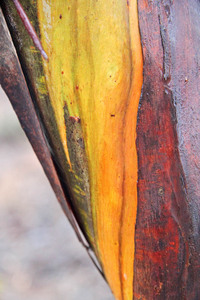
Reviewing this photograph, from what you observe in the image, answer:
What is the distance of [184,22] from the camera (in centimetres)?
28

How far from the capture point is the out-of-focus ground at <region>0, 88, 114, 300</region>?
112 centimetres

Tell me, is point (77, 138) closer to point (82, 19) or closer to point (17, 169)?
point (82, 19)

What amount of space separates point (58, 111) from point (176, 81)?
0.36ft

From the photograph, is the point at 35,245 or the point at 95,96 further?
the point at 35,245

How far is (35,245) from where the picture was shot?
51.1 inches

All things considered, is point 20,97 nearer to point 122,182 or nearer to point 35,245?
point 122,182

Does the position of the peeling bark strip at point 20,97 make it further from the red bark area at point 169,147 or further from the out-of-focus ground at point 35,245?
the out-of-focus ground at point 35,245

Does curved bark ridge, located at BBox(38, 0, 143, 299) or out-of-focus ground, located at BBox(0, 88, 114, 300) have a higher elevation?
curved bark ridge, located at BBox(38, 0, 143, 299)

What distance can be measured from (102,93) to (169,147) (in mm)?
70

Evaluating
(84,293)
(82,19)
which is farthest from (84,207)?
(84,293)

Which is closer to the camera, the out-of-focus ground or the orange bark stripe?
the orange bark stripe

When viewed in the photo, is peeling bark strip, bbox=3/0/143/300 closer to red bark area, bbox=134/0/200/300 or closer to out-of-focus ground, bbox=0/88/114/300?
red bark area, bbox=134/0/200/300

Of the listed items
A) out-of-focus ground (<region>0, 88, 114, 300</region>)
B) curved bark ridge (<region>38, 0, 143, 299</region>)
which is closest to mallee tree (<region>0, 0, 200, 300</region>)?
curved bark ridge (<region>38, 0, 143, 299</region>)

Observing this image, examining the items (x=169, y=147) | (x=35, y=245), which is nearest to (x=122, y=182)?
(x=169, y=147)
